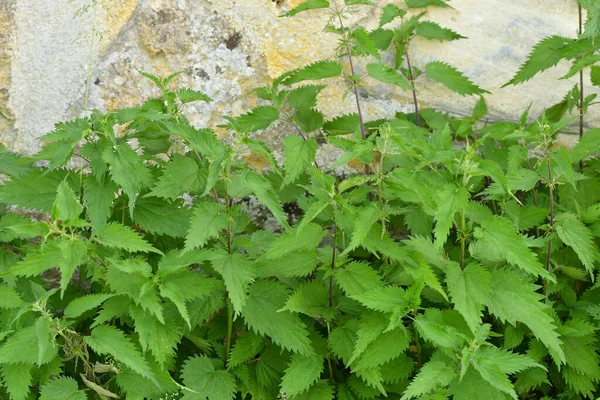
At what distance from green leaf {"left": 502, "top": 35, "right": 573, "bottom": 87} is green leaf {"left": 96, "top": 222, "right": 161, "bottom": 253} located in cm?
200

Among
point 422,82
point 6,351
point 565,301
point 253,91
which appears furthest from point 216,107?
point 565,301

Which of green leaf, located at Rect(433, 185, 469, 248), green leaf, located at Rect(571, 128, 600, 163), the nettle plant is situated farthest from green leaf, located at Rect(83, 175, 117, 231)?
green leaf, located at Rect(571, 128, 600, 163)

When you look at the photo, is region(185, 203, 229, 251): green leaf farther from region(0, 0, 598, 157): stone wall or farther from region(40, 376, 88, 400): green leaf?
region(0, 0, 598, 157): stone wall

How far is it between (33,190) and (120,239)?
1.85 feet

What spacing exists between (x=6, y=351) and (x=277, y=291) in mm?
943

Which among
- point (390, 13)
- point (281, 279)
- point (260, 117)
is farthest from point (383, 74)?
point (281, 279)

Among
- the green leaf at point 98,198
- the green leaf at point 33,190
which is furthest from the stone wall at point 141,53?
the green leaf at point 98,198

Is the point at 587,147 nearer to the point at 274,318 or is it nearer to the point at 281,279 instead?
the point at 281,279

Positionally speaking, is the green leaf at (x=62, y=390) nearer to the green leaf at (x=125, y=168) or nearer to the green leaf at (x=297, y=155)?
the green leaf at (x=125, y=168)

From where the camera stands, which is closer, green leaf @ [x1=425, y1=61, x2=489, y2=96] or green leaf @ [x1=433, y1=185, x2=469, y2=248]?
green leaf @ [x1=433, y1=185, x2=469, y2=248]

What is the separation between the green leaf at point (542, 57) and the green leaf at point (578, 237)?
2.80 ft

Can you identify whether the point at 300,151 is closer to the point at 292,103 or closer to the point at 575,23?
the point at 292,103

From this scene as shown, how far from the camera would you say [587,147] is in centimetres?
304

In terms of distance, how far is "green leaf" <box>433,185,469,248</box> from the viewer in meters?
2.21
